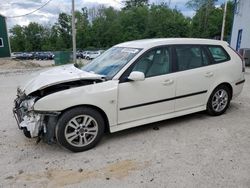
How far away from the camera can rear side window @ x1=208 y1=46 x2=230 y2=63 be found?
15.5 ft

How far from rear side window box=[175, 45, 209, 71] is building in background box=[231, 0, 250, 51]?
1384 cm

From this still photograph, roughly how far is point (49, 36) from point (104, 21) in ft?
61.4

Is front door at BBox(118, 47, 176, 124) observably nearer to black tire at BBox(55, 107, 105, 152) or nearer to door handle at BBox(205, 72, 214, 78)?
black tire at BBox(55, 107, 105, 152)

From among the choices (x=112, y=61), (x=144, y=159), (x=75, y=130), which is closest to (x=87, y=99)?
(x=75, y=130)

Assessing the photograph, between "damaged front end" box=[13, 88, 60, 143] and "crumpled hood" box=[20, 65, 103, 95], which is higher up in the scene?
"crumpled hood" box=[20, 65, 103, 95]

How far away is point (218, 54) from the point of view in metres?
4.85

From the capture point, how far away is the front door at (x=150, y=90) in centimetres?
381

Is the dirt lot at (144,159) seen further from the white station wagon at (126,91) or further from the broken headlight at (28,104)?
the broken headlight at (28,104)

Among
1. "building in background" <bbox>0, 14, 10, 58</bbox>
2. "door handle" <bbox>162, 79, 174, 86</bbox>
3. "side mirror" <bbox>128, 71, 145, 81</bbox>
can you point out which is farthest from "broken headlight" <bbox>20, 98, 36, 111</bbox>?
"building in background" <bbox>0, 14, 10, 58</bbox>

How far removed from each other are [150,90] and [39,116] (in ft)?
5.70

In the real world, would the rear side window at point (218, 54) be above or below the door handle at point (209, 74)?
above

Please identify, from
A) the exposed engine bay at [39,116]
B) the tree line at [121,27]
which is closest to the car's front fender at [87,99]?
the exposed engine bay at [39,116]

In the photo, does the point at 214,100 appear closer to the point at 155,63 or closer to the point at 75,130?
the point at 155,63

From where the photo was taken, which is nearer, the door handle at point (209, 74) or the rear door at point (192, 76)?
the rear door at point (192, 76)
